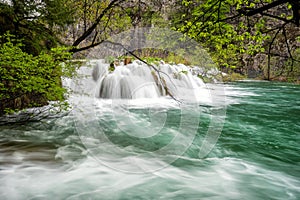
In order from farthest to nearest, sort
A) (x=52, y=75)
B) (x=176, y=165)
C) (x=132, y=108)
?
(x=132, y=108), (x=52, y=75), (x=176, y=165)

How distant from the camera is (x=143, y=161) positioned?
11.0 feet

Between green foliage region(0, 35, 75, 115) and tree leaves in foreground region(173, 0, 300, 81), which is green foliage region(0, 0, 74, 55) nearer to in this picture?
green foliage region(0, 35, 75, 115)

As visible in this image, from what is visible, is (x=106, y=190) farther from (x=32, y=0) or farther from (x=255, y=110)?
(x=255, y=110)

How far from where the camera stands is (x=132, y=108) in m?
7.33

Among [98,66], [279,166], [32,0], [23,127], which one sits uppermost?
[32,0]

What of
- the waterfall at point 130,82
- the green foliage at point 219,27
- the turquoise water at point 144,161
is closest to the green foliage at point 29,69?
the turquoise water at point 144,161

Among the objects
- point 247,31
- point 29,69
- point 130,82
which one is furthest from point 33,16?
point 130,82

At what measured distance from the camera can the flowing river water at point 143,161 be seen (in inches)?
102

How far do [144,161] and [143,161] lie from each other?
0.05 feet

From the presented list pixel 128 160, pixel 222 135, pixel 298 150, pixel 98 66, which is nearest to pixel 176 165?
pixel 128 160

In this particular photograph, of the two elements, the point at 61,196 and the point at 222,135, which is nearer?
the point at 61,196

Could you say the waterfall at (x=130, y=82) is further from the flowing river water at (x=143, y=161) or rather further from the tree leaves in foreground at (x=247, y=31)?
the flowing river water at (x=143, y=161)

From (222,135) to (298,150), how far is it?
135 centimetres

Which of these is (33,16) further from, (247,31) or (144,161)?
(247,31)
